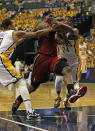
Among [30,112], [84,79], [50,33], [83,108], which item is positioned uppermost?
[50,33]

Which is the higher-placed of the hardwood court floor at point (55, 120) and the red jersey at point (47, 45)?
the red jersey at point (47, 45)

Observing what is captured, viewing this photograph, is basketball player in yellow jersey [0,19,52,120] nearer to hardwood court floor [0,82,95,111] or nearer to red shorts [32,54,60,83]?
red shorts [32,54,60,83]

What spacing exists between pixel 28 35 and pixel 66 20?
4.00 feet

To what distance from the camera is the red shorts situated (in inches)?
218

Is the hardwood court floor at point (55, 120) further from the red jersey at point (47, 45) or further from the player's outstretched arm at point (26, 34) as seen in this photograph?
the player's outstretched arm at point (26, 34)

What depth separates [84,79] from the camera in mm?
14016

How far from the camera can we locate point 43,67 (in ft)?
18.3

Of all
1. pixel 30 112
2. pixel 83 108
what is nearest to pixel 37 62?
pixel 30 112

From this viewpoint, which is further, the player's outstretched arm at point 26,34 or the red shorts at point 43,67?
the red shorts at point 43,67

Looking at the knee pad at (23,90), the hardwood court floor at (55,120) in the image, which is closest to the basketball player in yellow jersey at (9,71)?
the knee pad at (23,90)

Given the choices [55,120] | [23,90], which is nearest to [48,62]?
[23,90]

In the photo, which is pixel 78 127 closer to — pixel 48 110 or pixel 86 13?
pixel 48 110

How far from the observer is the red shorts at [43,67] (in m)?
5.54

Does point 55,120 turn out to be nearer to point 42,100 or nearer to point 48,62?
point 48,62
